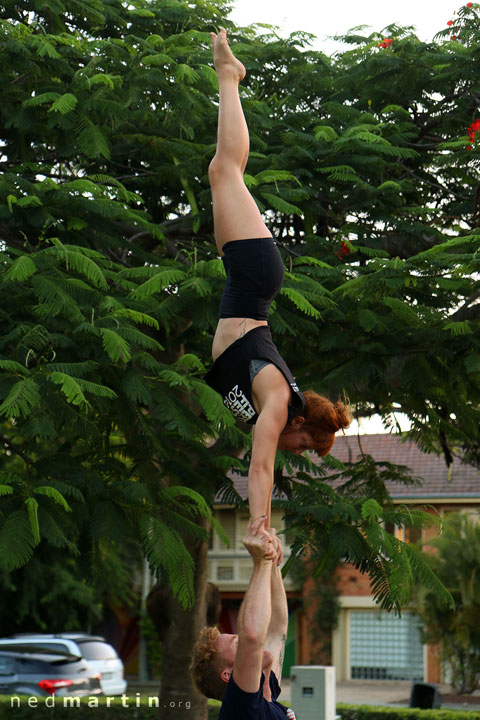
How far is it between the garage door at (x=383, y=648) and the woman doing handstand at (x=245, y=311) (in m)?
25.9

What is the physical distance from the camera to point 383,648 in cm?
2920

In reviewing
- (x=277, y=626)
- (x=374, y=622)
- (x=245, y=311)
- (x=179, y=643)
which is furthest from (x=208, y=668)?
(x=374, y=622)

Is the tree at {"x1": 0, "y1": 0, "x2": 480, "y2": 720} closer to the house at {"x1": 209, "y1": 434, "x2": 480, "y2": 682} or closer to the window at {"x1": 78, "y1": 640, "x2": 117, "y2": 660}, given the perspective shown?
the window at {"x1": 78, "y1": 640, "x2": 117, "y2": 660}

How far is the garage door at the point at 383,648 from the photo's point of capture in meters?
28.8

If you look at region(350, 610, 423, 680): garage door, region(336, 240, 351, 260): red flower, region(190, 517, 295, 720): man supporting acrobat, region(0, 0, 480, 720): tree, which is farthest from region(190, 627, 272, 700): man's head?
region(350, 610, 423, 680): garage door

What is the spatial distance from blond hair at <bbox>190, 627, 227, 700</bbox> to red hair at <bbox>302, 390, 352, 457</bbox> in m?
1.07

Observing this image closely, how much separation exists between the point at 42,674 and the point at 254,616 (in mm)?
14125

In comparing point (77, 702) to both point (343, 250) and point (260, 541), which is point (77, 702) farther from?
point (260, 541)

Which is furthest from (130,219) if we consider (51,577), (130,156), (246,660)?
(51,577)

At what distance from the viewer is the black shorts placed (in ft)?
14.0

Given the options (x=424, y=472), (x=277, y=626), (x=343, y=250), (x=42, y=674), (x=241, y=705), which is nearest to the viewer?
(x=241, y=705)

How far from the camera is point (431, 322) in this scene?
7672 millimetres

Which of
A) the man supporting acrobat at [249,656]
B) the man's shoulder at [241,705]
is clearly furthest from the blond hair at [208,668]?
the man's shoulder at [241,705]

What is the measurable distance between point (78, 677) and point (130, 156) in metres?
10.5
